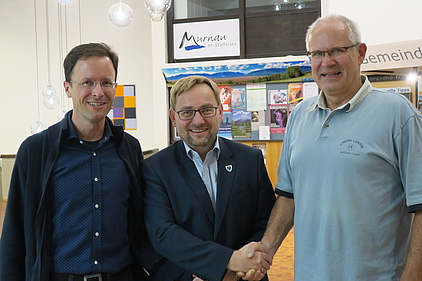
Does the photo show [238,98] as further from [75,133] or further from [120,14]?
[75,133]

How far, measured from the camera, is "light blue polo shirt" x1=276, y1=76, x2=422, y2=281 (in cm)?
182

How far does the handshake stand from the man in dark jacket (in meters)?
0.44

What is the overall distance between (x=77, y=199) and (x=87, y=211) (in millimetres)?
72

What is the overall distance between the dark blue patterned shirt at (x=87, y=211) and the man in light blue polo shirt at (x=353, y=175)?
0.84 meters

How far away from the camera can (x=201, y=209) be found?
6.90ft

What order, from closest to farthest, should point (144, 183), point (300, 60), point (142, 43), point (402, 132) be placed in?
point (402, 132) < point (144, 183) < point (300, 60) < point (142, 43)

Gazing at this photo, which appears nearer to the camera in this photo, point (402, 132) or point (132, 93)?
point (402, 132)

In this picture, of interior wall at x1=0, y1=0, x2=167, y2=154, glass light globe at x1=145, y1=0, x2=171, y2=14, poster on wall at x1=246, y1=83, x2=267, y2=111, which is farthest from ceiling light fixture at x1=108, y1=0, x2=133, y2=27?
interior wall at x1=0, y1=0, x2=167, y2=154

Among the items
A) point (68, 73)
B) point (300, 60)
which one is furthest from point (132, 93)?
point (68, 73)

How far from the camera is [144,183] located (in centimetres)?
227

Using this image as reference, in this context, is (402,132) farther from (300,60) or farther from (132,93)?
(132,93)

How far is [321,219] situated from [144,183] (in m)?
0.88

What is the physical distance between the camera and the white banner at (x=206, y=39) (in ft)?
31.3

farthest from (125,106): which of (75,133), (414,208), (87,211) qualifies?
(414,208)
